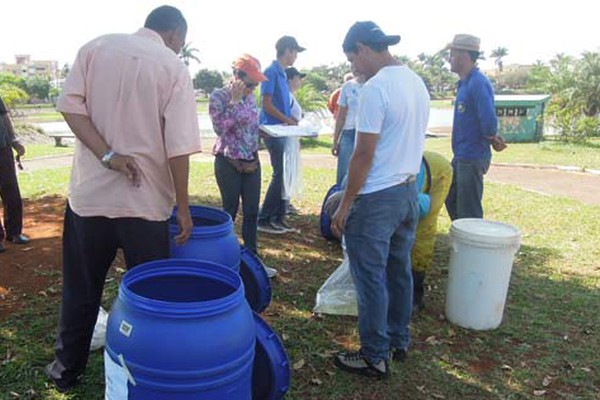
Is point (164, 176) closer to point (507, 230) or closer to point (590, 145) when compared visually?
point (507, 230)

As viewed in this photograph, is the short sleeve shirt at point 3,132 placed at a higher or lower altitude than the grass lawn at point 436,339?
higher

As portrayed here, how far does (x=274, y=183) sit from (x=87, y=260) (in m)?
3.32

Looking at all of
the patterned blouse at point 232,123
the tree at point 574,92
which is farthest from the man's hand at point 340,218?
the tree at point 574,92

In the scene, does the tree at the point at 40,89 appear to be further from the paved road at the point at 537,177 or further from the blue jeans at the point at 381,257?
the blue jeans at the point at 381,257

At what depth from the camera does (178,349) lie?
6.24 ft

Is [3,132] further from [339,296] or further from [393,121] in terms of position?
[393,121]

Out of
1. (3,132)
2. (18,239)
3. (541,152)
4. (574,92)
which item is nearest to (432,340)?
(18,239)

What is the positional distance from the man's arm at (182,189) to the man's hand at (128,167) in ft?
0.50

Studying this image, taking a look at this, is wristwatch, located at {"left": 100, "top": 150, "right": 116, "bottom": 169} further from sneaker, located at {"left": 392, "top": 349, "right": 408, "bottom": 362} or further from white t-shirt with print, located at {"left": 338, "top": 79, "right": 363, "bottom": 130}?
white t-shirt with print, located at {"left": 338, "top": 79, "right": 363, "bottom": 130}

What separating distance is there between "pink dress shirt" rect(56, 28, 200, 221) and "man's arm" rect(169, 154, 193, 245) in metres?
0.04

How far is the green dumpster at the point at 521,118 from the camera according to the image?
1644 cm

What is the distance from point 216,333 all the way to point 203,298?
495mm

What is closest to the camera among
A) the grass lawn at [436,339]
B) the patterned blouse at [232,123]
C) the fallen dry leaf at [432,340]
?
the grass lawn at [436,339]

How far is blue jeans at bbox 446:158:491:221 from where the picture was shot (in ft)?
15.6
